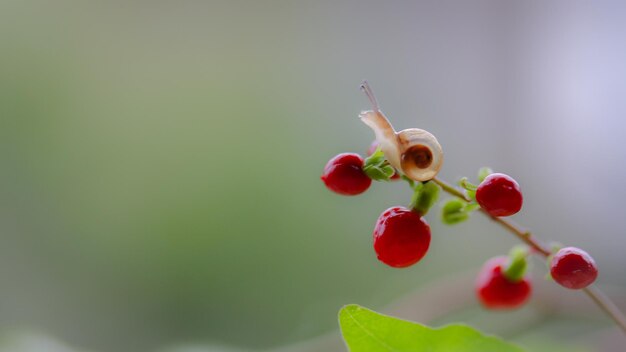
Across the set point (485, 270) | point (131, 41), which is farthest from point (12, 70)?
point (485, 270)

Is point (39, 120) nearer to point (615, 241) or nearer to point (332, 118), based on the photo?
point (332, 118)

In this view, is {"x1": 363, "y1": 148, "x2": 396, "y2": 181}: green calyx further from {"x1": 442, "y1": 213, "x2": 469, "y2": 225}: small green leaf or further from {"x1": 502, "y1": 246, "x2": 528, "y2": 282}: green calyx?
{"x1": 502, "y1": 246, "x2": 528, "y2": 282}: green calyx

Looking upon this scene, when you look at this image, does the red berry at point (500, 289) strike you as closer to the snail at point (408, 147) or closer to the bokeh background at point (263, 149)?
the snail at point (408, 147)

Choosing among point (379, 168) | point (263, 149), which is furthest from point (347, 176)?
point (263, 149)

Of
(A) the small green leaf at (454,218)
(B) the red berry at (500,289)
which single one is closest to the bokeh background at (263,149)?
(B) the red berry at (500,289)

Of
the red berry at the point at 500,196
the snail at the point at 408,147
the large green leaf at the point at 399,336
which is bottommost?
the large green leaf at the point at 399,336
